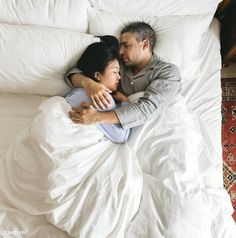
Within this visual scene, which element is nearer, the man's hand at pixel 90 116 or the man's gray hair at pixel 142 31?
the man's hand at pixel 90 116

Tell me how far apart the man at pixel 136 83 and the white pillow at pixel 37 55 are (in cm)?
7

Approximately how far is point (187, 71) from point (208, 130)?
0.31 metres

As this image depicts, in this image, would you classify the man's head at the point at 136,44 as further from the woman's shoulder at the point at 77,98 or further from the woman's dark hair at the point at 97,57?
the woman's shoulder at the point at 77,98

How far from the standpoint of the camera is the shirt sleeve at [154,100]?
3.82 feet

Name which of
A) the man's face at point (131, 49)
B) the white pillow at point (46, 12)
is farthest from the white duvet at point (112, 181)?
the white pillow at point (46, 12)

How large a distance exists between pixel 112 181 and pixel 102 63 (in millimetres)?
498

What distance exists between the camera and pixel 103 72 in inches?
48.7

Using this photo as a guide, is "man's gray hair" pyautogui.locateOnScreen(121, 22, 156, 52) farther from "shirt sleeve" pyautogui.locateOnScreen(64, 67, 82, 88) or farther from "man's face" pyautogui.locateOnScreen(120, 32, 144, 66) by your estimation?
"shirt sleeve" pyautogui.locateOnScreen(64, 67, 82, 88)

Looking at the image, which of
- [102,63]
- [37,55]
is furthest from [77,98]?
[37,55]

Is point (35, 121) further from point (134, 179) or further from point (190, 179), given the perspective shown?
point (190, 179)

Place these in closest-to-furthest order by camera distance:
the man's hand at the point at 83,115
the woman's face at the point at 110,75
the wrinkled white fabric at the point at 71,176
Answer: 1. the wrinkled white fabric at the point at 71,176
2. the man's hand at the point at 83,115
3. the woman's face at the point at 110,75

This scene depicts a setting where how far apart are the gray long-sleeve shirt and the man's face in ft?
0.19

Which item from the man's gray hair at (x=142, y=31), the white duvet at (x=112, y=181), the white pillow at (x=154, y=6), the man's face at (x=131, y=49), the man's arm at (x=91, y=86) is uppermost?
the white pillow at (x=154, y=6)

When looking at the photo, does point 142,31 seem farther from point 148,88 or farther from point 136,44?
point 148,88
